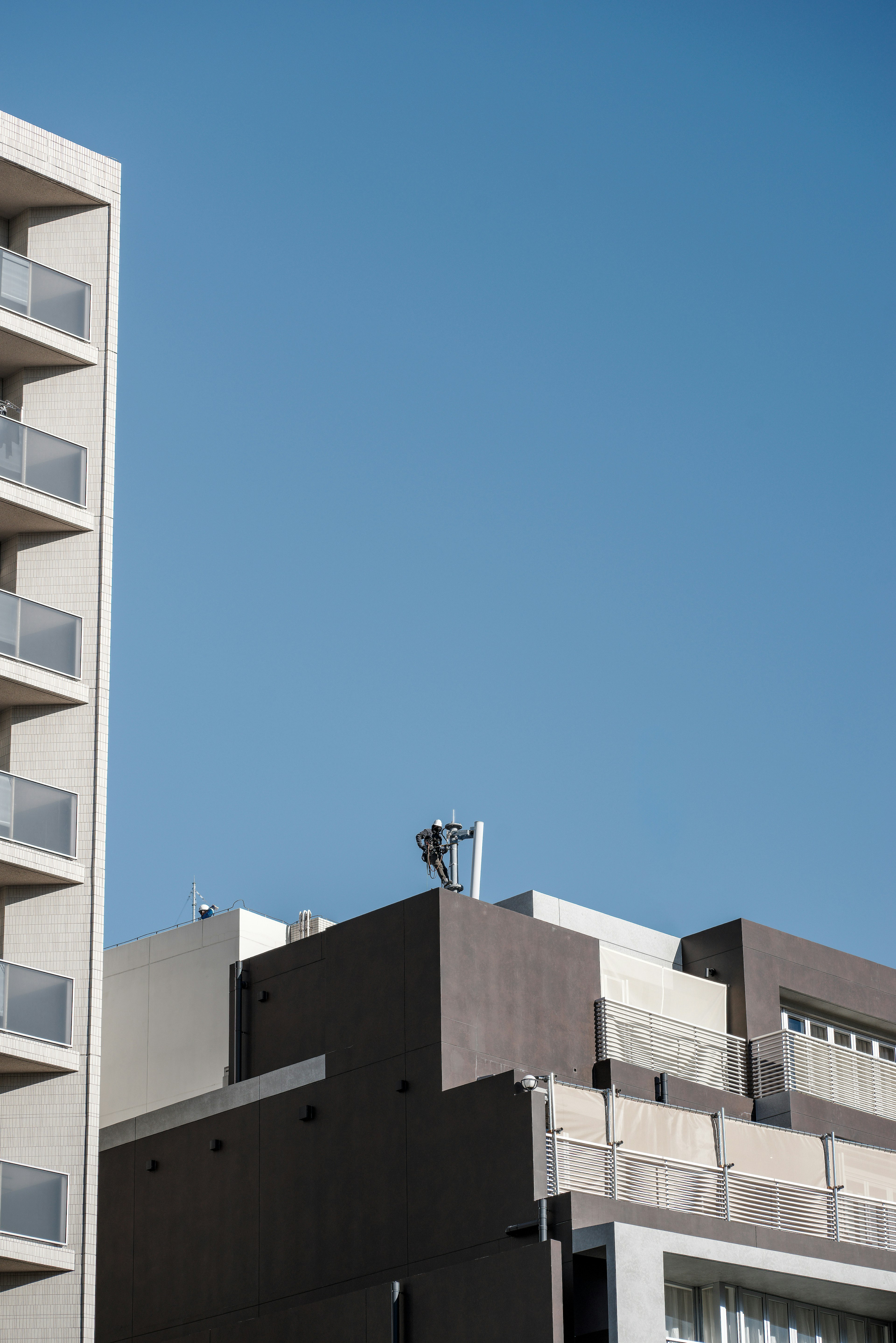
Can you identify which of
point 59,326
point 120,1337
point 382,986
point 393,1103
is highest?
point 59,326

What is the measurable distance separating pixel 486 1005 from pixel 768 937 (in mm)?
9514

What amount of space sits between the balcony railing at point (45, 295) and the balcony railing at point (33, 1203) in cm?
1724

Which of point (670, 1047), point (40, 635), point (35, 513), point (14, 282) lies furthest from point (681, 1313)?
point (14, 282)

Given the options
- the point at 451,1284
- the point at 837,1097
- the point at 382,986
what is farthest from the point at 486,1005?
the point at 837,1097

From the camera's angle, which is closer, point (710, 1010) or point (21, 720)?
point (21, 720)

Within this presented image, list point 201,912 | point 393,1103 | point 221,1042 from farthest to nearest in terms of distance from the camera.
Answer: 1. point 201,912
2. point 221,1042
3. point 393,1103

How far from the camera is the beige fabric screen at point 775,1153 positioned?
36.0 m

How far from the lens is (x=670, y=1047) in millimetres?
41906

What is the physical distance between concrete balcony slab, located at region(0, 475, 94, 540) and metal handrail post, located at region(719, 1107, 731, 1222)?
56.8 ft

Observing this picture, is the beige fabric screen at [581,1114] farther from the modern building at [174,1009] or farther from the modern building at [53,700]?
the modern building at [174,1009]

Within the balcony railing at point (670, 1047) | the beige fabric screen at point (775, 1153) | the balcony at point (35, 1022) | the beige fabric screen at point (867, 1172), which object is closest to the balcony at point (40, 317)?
the balcony at point (35, 1022)

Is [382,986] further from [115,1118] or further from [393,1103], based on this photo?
[115,1118]

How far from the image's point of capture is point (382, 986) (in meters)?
39.4

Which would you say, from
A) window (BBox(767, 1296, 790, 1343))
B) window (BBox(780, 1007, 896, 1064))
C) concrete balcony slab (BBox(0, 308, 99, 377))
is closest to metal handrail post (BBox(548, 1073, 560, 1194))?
window (BBox(767, 1296, 790, 1343))
